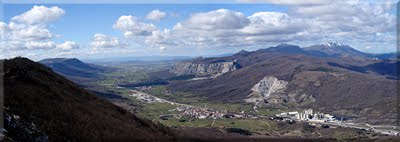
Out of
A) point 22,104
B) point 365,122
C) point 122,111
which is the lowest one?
point 365,122

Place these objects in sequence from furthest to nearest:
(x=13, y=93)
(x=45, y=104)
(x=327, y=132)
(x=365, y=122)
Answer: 1. (x=365, y=122)
2. (x=327, y=132)
3. (x=45, y=104)
4. (x=13, y=93)

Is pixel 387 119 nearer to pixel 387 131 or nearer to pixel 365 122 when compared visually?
pixel 365 122

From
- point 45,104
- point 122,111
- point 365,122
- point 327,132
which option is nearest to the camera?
point 45,104

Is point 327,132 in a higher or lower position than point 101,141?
lower

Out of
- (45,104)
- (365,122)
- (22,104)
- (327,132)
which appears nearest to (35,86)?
(45,104)

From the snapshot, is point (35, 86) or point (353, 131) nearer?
point (35, 86)

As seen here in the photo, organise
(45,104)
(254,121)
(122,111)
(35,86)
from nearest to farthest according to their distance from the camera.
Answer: (45,104) < (35,86) < (122,111) < (254,121)

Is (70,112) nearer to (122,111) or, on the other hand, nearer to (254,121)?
(122,111)

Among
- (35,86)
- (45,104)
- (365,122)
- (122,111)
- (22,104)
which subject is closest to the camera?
(22,104)

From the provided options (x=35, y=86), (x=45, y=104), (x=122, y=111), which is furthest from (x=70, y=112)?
(x=122, y=111)
